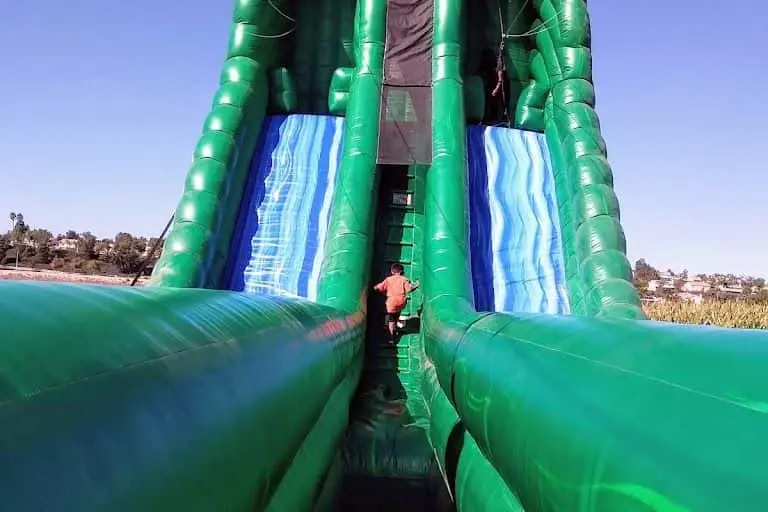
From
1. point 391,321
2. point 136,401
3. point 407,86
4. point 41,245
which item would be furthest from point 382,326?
point 41,245

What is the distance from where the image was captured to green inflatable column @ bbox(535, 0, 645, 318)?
4.93 m

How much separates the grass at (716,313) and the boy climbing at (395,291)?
568 centimetres

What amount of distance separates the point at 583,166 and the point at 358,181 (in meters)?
1.64

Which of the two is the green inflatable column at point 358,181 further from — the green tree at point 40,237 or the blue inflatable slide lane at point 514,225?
the green tree at point 40,237

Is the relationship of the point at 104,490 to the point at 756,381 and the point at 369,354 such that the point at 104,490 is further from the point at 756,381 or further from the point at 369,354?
the point at 369,354

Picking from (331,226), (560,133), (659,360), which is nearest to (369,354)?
(331,226)

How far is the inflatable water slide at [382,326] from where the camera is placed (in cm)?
85

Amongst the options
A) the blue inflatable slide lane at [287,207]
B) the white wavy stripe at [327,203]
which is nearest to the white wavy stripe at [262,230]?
the blue inflatable slide lane at [287,207]

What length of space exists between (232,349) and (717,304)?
37.1 feet

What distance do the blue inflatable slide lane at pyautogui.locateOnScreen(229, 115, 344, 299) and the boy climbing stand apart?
0.54 meters

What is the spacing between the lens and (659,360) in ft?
3.70

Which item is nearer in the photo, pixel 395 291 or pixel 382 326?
pixel 395 291

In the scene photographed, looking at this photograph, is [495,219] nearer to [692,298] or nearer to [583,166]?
[583,166]

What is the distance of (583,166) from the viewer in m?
5.45
